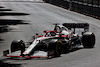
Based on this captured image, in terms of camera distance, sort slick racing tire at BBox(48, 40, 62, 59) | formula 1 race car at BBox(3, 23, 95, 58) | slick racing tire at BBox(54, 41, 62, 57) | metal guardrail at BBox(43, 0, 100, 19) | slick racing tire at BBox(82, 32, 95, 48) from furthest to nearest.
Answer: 1. metal guardrail at BBox(43, 0, 100, 19)
2. slick racing tire at BBox(82, 32, 95, 48)
3. slick racing tire at BBox(54, 41, 62, 57)
4. slick racing tire at BBox(48, 40, 62, 59)
5. formula 1 race car at BBox(3, 23, 95, 58)

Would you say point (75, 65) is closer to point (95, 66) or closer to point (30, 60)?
point (95, 66)

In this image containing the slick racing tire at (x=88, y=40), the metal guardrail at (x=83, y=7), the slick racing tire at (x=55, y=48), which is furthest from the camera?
the metal guardrail at (x=83, y=7)

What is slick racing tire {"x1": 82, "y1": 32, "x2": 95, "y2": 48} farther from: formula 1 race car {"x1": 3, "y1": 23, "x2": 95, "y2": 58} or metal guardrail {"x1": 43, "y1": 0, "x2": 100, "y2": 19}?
metal guardrail {"x1": 43, "y1": 0, "x2": 100, "y2": 19}

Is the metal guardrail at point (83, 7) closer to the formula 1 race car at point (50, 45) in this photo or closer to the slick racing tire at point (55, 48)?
the formula 1 race car at point (50, 45)

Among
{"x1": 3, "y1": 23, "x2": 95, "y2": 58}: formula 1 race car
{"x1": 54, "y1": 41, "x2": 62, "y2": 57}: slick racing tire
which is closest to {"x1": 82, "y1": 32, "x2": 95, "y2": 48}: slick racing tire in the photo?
{"x1": 3, "y1": 23, "x2": 95, "y2": 58}: formula 1 race car

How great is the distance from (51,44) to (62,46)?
2.26ft

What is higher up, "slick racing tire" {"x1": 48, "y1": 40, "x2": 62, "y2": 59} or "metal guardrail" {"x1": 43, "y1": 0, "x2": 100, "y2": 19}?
"slick racing tire" {"x1": 48, "y1": 40, "x2": 62, "y2": 59}

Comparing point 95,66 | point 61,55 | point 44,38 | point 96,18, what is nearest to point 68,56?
point 61,55

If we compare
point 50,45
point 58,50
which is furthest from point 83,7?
point 50,45

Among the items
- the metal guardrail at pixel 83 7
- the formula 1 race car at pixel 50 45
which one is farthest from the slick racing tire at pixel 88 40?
the metal guardrail at pixel 83 7

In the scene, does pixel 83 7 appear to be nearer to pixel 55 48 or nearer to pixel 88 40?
pixel 88 40

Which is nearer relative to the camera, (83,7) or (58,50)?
(58,50)

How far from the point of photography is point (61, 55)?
1584 cm

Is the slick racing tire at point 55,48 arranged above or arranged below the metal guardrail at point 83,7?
above
